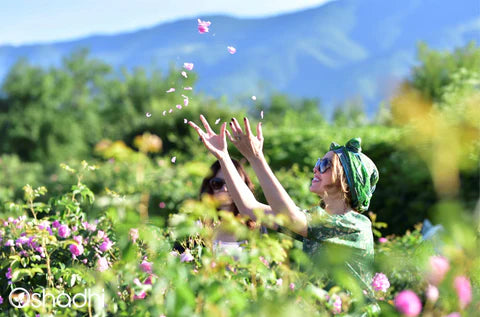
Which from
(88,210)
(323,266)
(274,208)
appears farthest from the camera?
(88,210)

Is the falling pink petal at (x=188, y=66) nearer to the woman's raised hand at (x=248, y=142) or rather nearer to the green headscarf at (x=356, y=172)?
the woman's raised hand at (x=248, y=142)

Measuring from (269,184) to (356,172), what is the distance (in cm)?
51

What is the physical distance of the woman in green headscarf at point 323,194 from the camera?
2.46 m

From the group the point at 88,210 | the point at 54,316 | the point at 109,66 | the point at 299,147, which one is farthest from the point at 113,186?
the point at 109,66

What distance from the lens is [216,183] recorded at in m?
4.23

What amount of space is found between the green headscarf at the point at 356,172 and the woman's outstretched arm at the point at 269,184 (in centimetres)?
33

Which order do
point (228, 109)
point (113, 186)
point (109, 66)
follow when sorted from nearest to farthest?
point (113, 186) → point (228, 109) → point (109, 66)

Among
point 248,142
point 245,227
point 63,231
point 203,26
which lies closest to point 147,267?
point 245,227

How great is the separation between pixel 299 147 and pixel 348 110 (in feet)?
151

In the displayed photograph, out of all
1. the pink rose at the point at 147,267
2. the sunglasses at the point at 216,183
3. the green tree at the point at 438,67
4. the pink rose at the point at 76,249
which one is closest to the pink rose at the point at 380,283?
the pink rose at the point at 147,267

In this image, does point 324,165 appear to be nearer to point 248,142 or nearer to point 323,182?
point 323,182

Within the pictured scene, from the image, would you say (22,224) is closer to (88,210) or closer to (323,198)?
(88,210)

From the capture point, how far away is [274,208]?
2430 mm

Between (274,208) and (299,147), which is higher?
(274,208)
